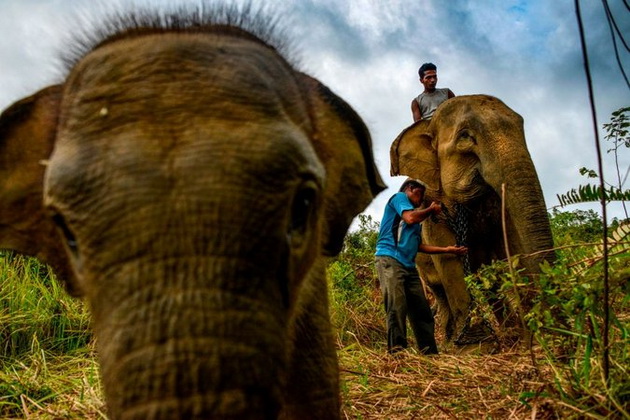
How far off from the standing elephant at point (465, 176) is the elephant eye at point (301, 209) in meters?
4.81

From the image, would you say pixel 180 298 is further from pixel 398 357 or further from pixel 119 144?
pixel 398 357

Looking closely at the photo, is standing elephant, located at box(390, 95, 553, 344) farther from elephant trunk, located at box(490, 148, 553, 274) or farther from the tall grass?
the tall grass

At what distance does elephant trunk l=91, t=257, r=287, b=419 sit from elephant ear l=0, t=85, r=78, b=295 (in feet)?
2.87

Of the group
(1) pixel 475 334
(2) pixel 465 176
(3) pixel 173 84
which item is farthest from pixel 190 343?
(2) pixel 465 176

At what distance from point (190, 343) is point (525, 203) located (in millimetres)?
5264

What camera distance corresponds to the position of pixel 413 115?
947 centimetres

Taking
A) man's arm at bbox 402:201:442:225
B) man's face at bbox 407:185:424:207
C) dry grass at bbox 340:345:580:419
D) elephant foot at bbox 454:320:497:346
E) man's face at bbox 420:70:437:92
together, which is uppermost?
man's face at bbox 420:70:437:92

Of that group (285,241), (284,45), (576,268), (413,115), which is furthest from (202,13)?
(413,115)

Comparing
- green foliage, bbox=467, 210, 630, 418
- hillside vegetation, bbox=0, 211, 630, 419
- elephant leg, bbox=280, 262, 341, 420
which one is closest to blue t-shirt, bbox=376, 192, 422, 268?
hillside vegetation, bbox=0, 211, 630, 419

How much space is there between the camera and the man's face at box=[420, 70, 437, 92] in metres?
9.19

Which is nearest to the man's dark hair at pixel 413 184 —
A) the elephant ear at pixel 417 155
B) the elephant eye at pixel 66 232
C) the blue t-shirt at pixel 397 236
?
the blue t-shirt at pixel 397 236

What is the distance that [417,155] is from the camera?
28.0 feet

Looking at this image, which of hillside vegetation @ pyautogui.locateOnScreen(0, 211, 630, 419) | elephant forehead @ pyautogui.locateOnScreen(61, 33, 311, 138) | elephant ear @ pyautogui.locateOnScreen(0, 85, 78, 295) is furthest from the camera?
hillside vegetation @ pyautogui.locateOnScreen(0, 211, 630, 419)

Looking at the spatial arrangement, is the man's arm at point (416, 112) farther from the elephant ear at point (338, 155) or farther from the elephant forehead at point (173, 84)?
the elephant forehead at point (173, 84)
